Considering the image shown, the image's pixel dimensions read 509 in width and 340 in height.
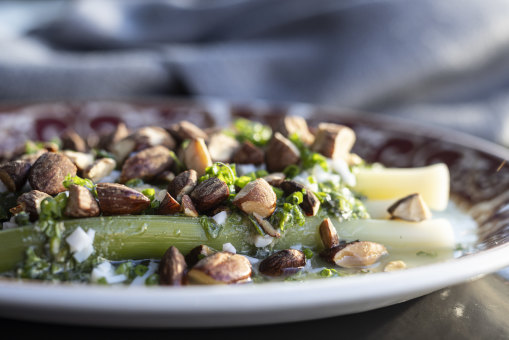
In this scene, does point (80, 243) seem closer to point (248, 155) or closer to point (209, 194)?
point (209, 194)

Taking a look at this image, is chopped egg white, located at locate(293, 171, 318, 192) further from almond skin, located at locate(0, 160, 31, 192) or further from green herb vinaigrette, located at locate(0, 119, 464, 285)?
almond skin, located at locate(0, 160, 31, 192)

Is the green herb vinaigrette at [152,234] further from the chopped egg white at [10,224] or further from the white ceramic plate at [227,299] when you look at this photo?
the white ceramic plate at [227,299]

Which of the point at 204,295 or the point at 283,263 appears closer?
the point at 204,295

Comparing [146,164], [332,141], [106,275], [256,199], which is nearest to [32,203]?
[106,275]

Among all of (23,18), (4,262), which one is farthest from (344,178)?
(23,18)

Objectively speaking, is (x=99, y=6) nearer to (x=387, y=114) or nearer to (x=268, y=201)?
(x=387, y=114)

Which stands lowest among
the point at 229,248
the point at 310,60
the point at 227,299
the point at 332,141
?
the point at 227,299
